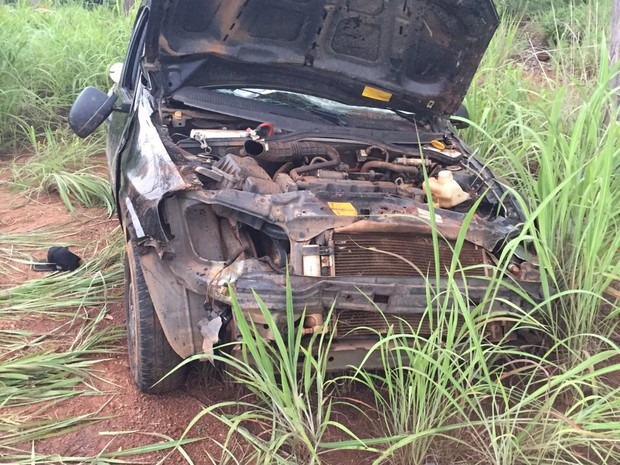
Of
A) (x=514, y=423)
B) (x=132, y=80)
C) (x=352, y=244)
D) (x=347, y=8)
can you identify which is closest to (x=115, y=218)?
(x=132, y=80)

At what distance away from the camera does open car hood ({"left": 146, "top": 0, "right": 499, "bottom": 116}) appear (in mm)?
3211

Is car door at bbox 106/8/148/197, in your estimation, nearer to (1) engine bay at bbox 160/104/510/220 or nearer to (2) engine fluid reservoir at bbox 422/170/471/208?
(1) engine bay at bbox 160/104/510/220

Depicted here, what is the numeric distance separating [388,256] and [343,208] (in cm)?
27

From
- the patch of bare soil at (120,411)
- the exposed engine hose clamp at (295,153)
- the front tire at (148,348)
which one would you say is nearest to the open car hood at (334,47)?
the exposed engine hose clamp at (295,153)

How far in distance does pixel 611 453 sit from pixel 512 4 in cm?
687

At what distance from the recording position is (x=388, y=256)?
7.96 feet

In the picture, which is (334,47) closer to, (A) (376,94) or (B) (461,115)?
(A) (376,94)

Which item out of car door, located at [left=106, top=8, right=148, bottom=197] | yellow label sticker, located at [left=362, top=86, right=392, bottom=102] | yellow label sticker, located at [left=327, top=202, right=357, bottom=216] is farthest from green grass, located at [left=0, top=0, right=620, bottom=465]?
yellow label sticker, located at [left=362, top=86, right=392, bottom=102]

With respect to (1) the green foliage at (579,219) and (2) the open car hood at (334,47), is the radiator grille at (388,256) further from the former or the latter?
(2) the open car hood at (334,47)

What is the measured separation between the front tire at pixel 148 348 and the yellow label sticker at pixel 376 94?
1.80 metres

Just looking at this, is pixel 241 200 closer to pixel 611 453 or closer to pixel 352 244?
pixel 352 244

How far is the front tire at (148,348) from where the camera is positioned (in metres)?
2.48

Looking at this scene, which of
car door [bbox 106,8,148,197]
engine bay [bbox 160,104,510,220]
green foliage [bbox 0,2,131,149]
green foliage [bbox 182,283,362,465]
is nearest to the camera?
green foliage [bbox 182,283,362,465]

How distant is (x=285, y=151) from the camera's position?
3.12 m
